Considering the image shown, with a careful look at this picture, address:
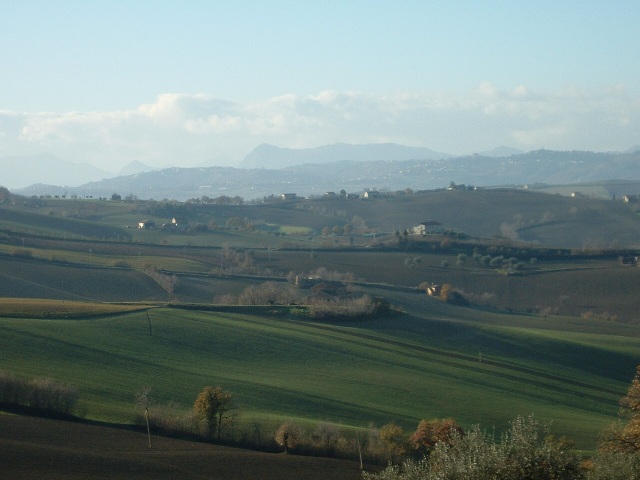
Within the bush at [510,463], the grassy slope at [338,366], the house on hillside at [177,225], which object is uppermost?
the house on hillside at [177,225]

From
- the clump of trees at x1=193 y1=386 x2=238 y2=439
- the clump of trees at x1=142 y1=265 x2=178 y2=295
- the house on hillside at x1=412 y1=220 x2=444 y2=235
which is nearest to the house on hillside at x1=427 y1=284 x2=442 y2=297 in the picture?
the clump of trees at x1=142 y1=265 x2=178 y2=295

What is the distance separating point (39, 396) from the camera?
2795 cm

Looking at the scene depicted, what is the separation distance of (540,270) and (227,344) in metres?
40.2

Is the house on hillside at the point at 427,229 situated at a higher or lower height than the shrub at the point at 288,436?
higher

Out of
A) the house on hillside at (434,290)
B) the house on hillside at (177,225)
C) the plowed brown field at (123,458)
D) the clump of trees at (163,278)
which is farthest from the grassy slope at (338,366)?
the house on hillside at (177,225)

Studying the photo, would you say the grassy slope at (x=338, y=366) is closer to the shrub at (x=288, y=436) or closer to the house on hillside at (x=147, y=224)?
the shrub at (x=288, y=436)

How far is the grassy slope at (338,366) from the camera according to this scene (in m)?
32.5

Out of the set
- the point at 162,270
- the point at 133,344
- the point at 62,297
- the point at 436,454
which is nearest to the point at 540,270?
the point at 162,270

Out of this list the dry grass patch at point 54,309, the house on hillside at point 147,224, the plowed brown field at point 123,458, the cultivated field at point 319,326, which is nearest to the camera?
the plowed brown field at point 123,458

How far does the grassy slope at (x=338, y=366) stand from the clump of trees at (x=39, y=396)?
87 centimetres

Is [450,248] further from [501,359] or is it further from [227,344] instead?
[227,344]

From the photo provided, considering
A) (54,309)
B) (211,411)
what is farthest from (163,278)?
(211,411)

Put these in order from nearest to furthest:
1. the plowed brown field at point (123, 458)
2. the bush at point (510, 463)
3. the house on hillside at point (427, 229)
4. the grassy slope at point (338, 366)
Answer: the bush at point (510, 463) < the plowed brown field at point (123, 458) < the grassy slope at point (338, 366) < the house on hillside at point (427, 229)

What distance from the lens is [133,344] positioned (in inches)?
1556
